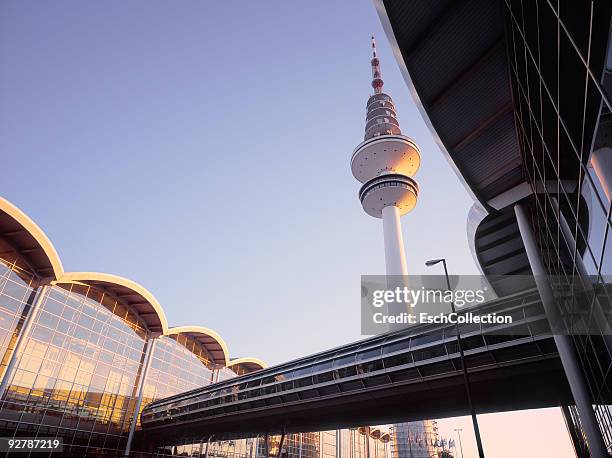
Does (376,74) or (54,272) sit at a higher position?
(376,74)

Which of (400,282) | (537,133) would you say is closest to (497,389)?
(537,133)

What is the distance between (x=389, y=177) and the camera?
246ft

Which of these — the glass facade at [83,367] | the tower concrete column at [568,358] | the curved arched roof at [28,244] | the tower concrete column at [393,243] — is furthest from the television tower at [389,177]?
the curved arched roof at [28,244]

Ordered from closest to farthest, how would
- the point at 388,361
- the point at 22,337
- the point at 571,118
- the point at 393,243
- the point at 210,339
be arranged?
1. the point at 571,118
2. the point at 388,361
3. the point at 22,337
4. the point at 210,339
5. the point at 393,243

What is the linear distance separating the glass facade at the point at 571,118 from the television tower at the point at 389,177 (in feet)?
183

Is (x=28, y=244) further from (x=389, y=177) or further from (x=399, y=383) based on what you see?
(x=389, y=177)

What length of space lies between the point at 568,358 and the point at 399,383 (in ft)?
34.1

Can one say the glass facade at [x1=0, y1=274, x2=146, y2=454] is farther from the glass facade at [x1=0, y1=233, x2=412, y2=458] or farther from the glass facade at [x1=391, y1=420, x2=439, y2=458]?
the glass facade at [x1=391, y1=420, x2=439, y2=458]

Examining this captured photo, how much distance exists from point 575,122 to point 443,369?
60.0 ft

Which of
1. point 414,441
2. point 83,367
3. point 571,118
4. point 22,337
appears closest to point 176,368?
point 83,367

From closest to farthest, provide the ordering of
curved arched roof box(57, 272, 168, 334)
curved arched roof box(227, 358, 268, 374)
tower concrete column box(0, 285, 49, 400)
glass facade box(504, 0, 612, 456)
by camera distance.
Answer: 1. glass facade box(504, 0, 612, 456)
2. tower concrete column box(0, 285, 49, 400)
3. curved arched roof box(57, 272, 168, 334)
4. curved arched roof box(227, 358, 268, 374)

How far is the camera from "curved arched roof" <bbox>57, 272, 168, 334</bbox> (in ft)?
126

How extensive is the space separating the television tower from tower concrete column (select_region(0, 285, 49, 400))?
4989 centimetres

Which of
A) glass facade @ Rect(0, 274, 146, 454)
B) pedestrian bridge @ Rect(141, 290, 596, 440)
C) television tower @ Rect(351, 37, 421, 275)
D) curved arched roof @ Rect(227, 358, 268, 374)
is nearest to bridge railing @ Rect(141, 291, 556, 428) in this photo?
pedestrian bridge @ Rect(141, 290, 596, 440)
